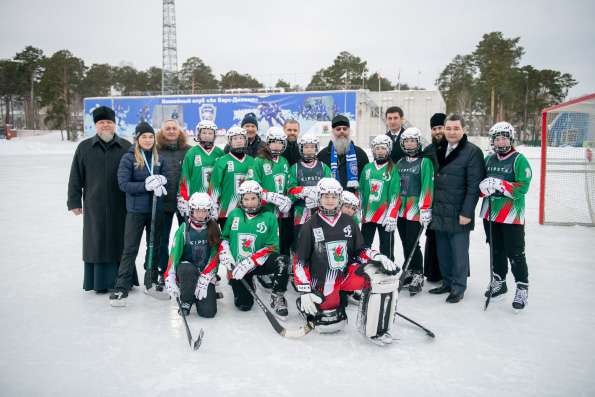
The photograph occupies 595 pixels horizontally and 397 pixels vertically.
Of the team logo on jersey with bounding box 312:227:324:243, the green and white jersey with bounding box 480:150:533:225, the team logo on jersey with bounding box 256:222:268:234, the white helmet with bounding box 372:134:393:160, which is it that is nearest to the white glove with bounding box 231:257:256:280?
the team logo on jersey with bounding box 256:222:268:234

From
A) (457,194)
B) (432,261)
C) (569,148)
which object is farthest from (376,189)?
(569,148)

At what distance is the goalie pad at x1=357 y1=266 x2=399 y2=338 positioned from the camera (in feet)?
9.86

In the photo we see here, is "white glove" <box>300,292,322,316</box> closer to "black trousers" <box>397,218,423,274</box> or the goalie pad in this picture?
the goalie pad

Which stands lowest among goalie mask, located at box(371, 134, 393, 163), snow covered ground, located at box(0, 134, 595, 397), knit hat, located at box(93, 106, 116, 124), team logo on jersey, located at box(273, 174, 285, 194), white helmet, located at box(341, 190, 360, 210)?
snow covered ground, located at box(0, 134, 595, 397)

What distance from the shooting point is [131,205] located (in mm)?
3916

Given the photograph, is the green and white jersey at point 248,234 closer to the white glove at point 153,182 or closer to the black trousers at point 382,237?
the white glove at point 153,182

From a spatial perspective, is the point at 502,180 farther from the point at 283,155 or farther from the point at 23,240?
the point at 23,240

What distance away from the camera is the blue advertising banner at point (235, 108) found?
2834cm

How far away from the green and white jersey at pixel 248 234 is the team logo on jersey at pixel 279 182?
52 centimetres

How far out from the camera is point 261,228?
12.3 ft

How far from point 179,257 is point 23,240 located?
3.85 metres

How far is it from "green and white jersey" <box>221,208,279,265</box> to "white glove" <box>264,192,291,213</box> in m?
0.25

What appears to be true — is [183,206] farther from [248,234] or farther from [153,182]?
[248,234]

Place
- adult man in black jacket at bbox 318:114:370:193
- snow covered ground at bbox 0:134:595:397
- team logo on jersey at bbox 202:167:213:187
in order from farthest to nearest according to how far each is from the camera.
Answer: adult man in black jacket at bbox 318:114:370:193 → team logo on jersey at bbox 202:167:213:187 → snow covered ground at bbox 0:134:595:397
